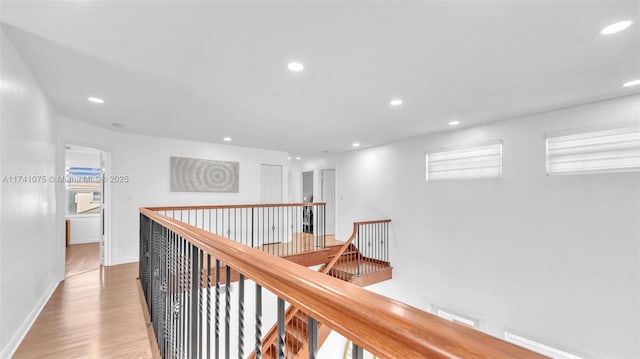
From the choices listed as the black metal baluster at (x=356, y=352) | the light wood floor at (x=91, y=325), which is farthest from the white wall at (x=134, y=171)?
the black metal baluster at (x=356, y=352)

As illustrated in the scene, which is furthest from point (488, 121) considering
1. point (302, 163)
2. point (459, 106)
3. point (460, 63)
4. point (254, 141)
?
point (302, 163)

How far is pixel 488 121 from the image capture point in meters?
4.73

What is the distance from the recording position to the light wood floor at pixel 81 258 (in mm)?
4941

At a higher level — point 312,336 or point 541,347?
point 312,336

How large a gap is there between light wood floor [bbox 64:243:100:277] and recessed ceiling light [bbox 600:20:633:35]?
7.05 metres

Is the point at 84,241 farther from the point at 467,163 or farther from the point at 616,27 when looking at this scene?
the point at 616,27

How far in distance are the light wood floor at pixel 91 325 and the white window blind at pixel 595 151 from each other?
5.32 meters

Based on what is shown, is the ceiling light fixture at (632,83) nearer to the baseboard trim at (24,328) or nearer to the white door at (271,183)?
the baseboard trim at (24,328)

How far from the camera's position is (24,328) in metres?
2.63

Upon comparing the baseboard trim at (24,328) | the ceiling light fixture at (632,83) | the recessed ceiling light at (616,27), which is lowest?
the baseboard trim at (24,328)

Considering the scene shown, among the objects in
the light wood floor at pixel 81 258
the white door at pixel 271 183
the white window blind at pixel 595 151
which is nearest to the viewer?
the white window blind at pixel 595 151

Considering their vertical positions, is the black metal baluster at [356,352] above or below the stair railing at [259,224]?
above

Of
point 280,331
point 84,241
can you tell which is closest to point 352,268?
point 280,331

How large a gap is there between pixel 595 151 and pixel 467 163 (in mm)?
1705
